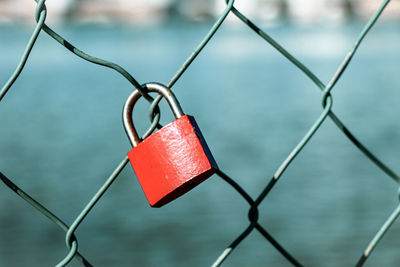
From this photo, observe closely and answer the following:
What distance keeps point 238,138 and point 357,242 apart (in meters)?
2.75

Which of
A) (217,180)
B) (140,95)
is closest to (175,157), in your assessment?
(140,95)

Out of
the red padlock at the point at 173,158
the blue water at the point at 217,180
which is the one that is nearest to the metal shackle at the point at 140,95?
the red padlock at the point at 173,158

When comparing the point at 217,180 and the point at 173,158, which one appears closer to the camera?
the point at 173,158

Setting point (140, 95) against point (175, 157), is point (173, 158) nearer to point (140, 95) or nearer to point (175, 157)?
point (175, 157)

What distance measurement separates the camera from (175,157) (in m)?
0.85

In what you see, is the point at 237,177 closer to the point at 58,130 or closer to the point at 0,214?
the point at 0,214

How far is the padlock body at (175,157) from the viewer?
852 mm

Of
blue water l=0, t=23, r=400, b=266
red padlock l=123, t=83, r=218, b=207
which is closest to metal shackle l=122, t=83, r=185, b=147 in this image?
red padlock l=123, t=83, r=218, b=207

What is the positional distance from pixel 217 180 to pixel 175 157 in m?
4.01

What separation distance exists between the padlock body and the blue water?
2.87 m

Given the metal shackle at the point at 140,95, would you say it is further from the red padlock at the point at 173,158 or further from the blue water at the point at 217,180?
the blue water at the point at 217,180

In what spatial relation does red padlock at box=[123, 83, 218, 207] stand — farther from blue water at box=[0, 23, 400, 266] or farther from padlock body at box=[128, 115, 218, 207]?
blue water at box=[0, 23, 400, 266]

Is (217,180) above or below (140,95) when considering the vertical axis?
below

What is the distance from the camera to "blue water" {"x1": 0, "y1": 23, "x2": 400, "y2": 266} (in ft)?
13.1
